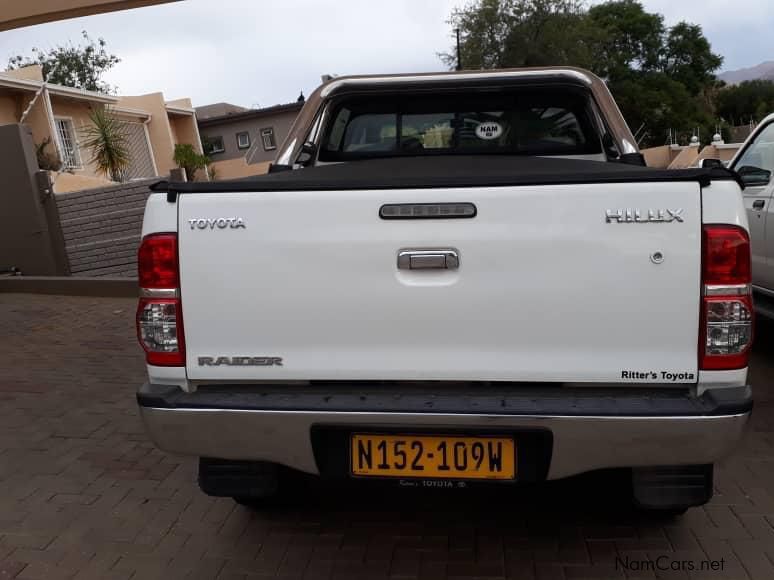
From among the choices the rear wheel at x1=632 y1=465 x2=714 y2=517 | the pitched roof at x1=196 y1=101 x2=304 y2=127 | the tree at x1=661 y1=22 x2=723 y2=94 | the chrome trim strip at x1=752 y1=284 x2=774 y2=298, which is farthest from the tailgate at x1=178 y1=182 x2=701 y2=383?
the tree at x1=661 y1=22 x2=723 y2=94

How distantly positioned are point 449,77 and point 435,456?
2.46 m

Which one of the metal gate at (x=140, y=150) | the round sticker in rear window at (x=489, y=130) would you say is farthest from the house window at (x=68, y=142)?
the round sticker in rear window at (x=489, y=130)

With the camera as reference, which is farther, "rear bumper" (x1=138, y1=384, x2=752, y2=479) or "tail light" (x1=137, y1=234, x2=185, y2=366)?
"tail light" (x1=137, y1=234, x2=185, y2=366)

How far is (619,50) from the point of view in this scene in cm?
5472

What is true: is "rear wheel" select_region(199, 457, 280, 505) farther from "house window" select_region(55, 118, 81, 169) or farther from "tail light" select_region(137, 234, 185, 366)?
"house window" select_region(55, 118, 81, 169)

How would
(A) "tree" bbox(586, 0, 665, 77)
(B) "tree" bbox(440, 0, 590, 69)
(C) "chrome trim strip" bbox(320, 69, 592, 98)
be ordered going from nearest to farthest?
1. (C) "chrome trim strip" bbox(320, 69, 592, 98)
2. (B) "tree" bbox(440, 0, 590, 69)
3. (A) "tree" bbox(586, 0, 665, 77)

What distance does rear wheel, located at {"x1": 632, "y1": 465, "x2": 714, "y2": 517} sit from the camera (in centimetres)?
260

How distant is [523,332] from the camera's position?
8.04ft

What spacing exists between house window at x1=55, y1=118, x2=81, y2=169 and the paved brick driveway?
16.9m

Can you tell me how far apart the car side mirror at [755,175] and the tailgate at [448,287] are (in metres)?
3.56

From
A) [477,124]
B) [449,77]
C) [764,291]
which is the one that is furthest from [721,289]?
[764,291]

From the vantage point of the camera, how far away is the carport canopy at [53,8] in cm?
745

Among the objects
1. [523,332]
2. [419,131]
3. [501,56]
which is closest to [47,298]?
[419,131]

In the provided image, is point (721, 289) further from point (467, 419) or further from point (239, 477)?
point (239, 477)
